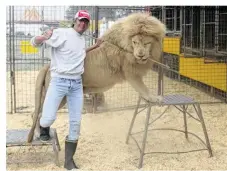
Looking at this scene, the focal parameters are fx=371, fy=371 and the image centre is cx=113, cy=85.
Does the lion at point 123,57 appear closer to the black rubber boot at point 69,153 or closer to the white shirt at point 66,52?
the white shirt at point 66,52

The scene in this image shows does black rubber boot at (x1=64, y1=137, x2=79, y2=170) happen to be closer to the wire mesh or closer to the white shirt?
the white shirt

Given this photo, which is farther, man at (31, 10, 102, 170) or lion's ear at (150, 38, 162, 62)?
lion's ear at (150, 38, 162, 62)

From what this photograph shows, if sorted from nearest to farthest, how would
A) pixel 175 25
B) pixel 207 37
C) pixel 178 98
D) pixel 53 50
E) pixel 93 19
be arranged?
pixel 53 50, pixel 178 98, pixel 93 19, pixel 207 37, pixel 175 25

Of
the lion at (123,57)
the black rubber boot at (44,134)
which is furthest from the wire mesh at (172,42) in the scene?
the black rubber boot at (44,134)

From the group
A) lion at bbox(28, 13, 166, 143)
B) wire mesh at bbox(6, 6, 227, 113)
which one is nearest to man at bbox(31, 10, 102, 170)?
lion at bbox(28, 13, 166, 143)

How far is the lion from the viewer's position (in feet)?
13.7

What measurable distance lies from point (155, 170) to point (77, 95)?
124 cm

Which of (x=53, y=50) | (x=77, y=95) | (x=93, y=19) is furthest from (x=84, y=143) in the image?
(x=93, y=19)

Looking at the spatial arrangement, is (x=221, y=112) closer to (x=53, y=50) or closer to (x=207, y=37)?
(x=207, y=37)

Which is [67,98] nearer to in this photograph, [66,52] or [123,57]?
[66,52]

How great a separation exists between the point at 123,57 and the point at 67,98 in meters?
0.80

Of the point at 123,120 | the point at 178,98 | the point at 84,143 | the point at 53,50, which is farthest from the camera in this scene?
the point at 123,120

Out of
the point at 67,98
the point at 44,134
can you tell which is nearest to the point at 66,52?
the point at 67,98

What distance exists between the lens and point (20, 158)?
4.58 m
